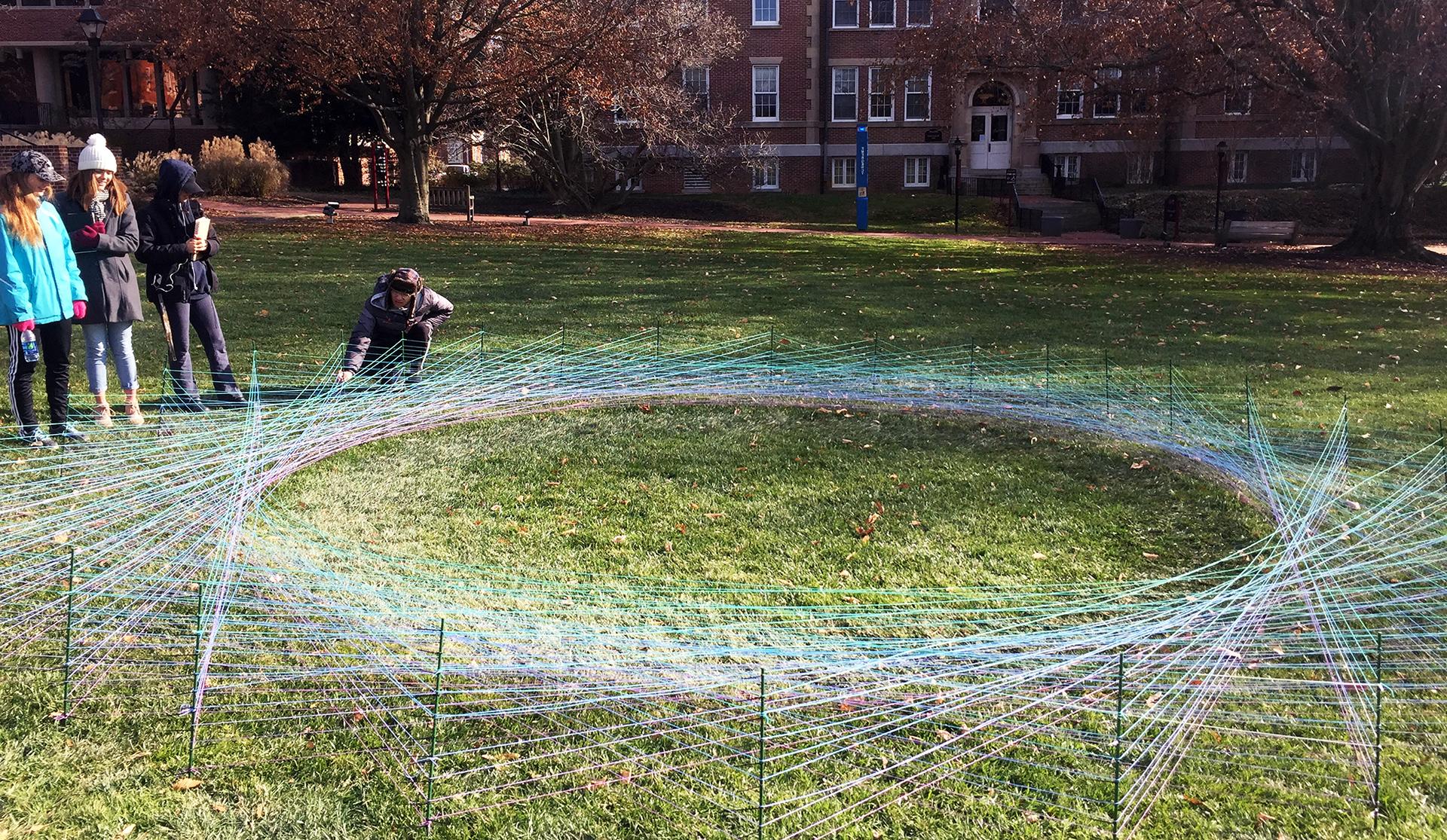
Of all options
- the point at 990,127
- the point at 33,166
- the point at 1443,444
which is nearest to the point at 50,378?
the point at 33,166

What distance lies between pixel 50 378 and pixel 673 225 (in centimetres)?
2199

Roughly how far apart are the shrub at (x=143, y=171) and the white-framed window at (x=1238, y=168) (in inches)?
1283

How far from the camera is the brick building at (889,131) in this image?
125 feet

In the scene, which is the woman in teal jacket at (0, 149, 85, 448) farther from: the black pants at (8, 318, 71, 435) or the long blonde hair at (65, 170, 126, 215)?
the long blonde hair at (65, 170, 126, 215)

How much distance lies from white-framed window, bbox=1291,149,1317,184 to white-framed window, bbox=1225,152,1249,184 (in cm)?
151

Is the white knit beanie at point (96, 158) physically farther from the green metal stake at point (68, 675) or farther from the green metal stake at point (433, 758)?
the green metal stake at point (433, 758)

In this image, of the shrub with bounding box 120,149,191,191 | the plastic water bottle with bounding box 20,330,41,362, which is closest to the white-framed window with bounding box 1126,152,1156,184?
the shrub with bounding box 120,149,191,191

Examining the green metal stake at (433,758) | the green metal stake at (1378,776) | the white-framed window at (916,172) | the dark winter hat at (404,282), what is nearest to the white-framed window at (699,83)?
the white-framed window at (916,172)

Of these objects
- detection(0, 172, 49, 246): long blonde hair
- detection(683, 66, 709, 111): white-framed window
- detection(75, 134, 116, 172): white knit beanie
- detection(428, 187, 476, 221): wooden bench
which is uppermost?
detection(683, 66, 709, 111): white-framed window

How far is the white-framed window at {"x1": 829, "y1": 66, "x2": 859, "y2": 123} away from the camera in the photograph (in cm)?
3894

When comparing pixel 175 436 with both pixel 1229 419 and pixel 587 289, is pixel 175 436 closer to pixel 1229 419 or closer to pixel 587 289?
pixel 1229 419

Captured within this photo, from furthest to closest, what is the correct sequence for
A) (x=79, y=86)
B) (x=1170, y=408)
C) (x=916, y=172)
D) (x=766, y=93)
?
1. (x=79, y=86)
2. (x=916, y=172)
3. (x=766, y=93)
4. (x=1170, y=408)

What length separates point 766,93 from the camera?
38781 mm

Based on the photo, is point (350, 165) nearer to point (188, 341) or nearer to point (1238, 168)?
point (1238, 168)
